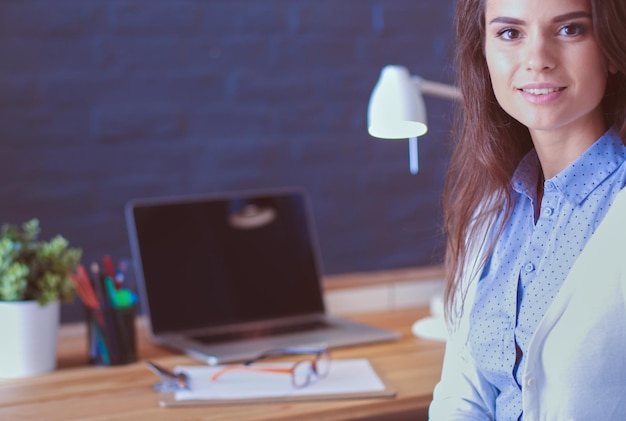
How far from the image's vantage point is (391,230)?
2.18m

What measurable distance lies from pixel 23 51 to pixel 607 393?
1244mm

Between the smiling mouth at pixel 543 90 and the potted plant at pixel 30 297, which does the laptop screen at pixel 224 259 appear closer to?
the potted plant at pixel 30 297

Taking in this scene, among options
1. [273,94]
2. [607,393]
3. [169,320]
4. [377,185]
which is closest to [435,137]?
[377,185]

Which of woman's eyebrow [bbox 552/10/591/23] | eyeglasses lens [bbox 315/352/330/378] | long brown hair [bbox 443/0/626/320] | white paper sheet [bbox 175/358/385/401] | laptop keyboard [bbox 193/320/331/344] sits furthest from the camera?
laptop keyboard [bbox 193/320/331/344]

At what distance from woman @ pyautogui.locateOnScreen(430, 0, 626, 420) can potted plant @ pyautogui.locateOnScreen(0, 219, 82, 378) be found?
2.19ft

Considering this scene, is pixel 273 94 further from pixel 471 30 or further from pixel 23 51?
pixel 471 30

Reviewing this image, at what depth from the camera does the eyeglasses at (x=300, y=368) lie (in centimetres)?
153

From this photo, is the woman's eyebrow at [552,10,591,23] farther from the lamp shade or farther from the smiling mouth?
the lamp shade

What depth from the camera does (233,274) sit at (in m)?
1.88

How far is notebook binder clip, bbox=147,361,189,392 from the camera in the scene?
1.48 metres

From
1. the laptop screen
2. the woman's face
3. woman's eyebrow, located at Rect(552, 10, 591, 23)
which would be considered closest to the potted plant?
the laptop screen

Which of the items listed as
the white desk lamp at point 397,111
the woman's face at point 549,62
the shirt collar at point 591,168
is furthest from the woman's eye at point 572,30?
the white desk lamp at point 397,111

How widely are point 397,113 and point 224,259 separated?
0.49 meters

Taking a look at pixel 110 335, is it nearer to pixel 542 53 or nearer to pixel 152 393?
pixel 152 393
